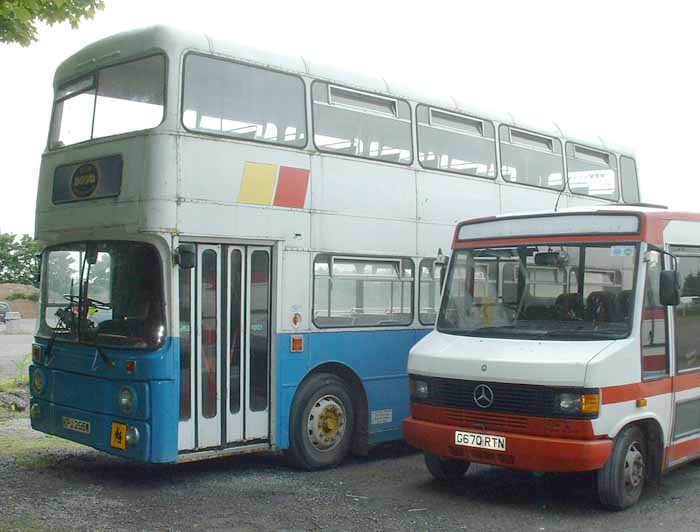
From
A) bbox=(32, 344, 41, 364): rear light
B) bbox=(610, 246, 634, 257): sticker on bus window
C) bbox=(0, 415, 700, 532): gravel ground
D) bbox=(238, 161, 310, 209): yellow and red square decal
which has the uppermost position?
bbox=(238, 161, 310, 209): yellow and red square decal

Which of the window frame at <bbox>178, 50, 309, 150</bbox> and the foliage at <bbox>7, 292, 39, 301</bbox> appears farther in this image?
the foliage at <bbox>7, 292, 39, 301</bbox>

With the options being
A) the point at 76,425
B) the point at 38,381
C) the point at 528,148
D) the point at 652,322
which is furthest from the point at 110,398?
the point at 528,148

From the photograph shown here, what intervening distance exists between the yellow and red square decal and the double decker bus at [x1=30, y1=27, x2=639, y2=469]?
2 centimetres

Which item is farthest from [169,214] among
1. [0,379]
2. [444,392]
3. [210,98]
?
[0,379]

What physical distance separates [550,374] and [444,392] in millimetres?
1165

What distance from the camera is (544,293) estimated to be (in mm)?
8602

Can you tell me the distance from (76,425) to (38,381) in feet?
3.23

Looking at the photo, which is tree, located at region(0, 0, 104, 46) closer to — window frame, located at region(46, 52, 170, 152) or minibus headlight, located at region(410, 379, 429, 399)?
window frame, located at region(46, 52, 170, 152)

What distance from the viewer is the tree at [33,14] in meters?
11.1

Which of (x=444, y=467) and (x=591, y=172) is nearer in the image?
(x=444, y=467)

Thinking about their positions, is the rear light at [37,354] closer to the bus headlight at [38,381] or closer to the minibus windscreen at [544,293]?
the bus headlight at [38,381]

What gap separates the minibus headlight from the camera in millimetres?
8695

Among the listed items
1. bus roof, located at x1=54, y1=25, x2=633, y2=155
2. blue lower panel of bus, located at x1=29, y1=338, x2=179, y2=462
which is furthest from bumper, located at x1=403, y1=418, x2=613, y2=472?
bus roof, located at x1=54, y1=25, x2=633, y2=155

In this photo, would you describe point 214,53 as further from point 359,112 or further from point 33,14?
point 33,14
